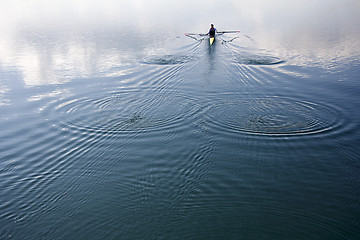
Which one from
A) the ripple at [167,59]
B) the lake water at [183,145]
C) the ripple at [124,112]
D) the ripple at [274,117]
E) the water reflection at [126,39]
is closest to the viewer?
the lake water at [183,145]

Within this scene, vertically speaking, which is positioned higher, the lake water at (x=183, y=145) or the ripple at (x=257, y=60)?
the ripple at (x=257, y=60)

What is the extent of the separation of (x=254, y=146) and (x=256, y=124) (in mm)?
2288

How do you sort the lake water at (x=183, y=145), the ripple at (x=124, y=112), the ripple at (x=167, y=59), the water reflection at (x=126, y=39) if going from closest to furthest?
the lake water at (x=183, y=145)
the ripple at (x=124, y=112)
the ripple at (x=167, y=59)
the water reflection at (x=126, y=39)

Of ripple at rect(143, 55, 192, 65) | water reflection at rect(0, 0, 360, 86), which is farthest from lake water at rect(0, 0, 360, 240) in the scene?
water reflection at rect(0, 0, 360, 86)

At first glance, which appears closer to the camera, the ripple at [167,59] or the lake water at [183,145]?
the lake water at [183,145]

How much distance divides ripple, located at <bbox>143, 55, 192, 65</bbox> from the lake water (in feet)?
0.34

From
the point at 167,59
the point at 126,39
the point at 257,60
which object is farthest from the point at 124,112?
the point at 126,39

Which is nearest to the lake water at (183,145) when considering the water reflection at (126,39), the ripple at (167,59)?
the ripple at (167,59)

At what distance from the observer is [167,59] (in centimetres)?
3038

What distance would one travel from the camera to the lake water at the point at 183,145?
1102 cm

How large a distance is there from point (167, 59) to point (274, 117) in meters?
15.4

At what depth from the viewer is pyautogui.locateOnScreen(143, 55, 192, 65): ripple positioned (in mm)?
29209

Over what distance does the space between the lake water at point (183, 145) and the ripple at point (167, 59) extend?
104 mm

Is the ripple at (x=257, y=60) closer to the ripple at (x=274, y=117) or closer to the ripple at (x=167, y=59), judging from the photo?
the ripple at (x=167, y=59)
